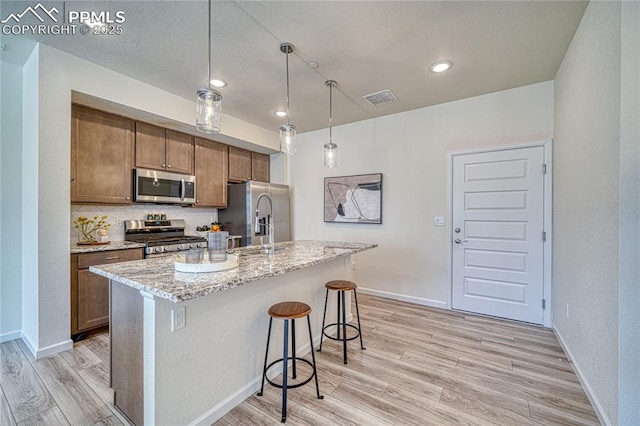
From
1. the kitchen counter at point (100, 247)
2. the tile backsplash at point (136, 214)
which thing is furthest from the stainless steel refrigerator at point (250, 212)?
the kitchen counter at point (100, 247)

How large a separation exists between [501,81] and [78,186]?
4.69 m

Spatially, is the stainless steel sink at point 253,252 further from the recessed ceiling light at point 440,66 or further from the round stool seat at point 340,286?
the recessed ceiling light at point 440,66

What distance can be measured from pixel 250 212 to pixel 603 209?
3.84m

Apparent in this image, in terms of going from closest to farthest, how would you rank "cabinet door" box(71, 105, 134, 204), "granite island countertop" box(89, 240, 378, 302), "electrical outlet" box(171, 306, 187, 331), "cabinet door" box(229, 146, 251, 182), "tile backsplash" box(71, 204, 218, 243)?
"granite island countertop" box(89, 240, 378, 302) < "electrical outlet" box(171, 306, 187, 331) < "cabinet door" box(71, 105, 134, 204) < "tile backsplash" box(71, 204, 218, 243) < "cabinet door" box(229, 146, 251, 182)

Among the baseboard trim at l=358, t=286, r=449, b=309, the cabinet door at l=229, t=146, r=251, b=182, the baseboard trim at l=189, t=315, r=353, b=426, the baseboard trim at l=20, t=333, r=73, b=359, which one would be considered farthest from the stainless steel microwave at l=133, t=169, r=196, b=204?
the baseboard trim at l=358, t=286, r=449, b=309

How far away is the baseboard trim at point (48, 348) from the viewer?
8.03 ft

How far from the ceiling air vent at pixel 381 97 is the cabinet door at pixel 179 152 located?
8.29ft

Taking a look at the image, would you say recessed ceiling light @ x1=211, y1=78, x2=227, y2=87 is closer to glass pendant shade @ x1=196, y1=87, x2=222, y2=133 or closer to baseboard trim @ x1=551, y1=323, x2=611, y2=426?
glass pendant shade @ x1=196, y1=87, x2=222, y2=133

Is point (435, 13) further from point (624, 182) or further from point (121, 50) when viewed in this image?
point (121, 50)

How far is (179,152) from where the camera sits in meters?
3.87

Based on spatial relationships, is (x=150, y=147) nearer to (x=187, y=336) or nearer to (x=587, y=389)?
(x=187, y=336)

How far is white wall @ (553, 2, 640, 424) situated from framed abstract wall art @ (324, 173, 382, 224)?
7.13 feet

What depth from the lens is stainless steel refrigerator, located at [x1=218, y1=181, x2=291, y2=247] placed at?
4332mm

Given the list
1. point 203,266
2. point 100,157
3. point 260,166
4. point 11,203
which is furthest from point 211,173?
point 203,266
